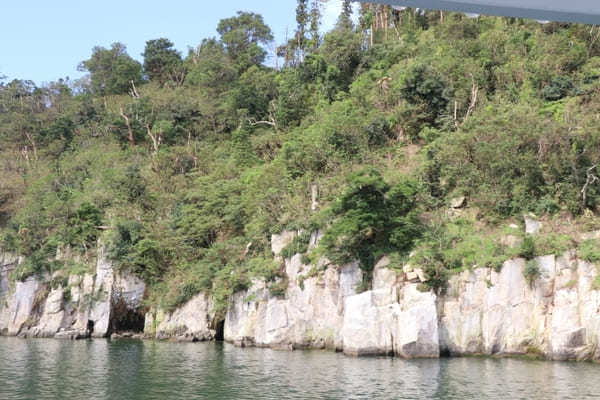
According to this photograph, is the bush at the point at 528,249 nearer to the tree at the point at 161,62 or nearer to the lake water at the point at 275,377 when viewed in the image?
the lake water at the point at 275,377

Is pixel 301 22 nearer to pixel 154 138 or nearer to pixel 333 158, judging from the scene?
pixel 154 138

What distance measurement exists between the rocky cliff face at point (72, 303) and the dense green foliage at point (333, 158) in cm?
86

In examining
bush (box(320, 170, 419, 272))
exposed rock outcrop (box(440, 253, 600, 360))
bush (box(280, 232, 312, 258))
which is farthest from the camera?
bush (box(280, 232, 312, 258))

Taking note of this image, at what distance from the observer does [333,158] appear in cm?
3138

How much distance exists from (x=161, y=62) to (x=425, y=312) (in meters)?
43.2

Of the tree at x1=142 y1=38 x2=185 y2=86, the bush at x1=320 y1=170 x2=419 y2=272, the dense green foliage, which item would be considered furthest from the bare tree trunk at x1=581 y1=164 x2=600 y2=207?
the tree at x1=142 y1=38 x2=185 y2=86

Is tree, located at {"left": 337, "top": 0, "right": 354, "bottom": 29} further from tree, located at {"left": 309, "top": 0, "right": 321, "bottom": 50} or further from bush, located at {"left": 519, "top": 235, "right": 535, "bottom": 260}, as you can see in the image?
bush, located at {"left": 519, "top": 235, "right": 535, "bottom": 260}

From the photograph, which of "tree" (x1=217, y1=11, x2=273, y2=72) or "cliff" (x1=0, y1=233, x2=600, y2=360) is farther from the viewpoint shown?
"tree" (x1=217, y1=11, x2=273, y2=72)

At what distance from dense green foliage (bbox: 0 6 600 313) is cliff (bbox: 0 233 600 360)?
26.4 inches

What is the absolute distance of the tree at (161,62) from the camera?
2231 inches

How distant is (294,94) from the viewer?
3947 cm

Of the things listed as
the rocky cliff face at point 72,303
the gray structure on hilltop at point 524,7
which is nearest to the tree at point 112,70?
the rocky cliff face at point 72,303

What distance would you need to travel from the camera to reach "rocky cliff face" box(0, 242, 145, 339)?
32.1m

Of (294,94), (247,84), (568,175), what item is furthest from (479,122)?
(247,84)
